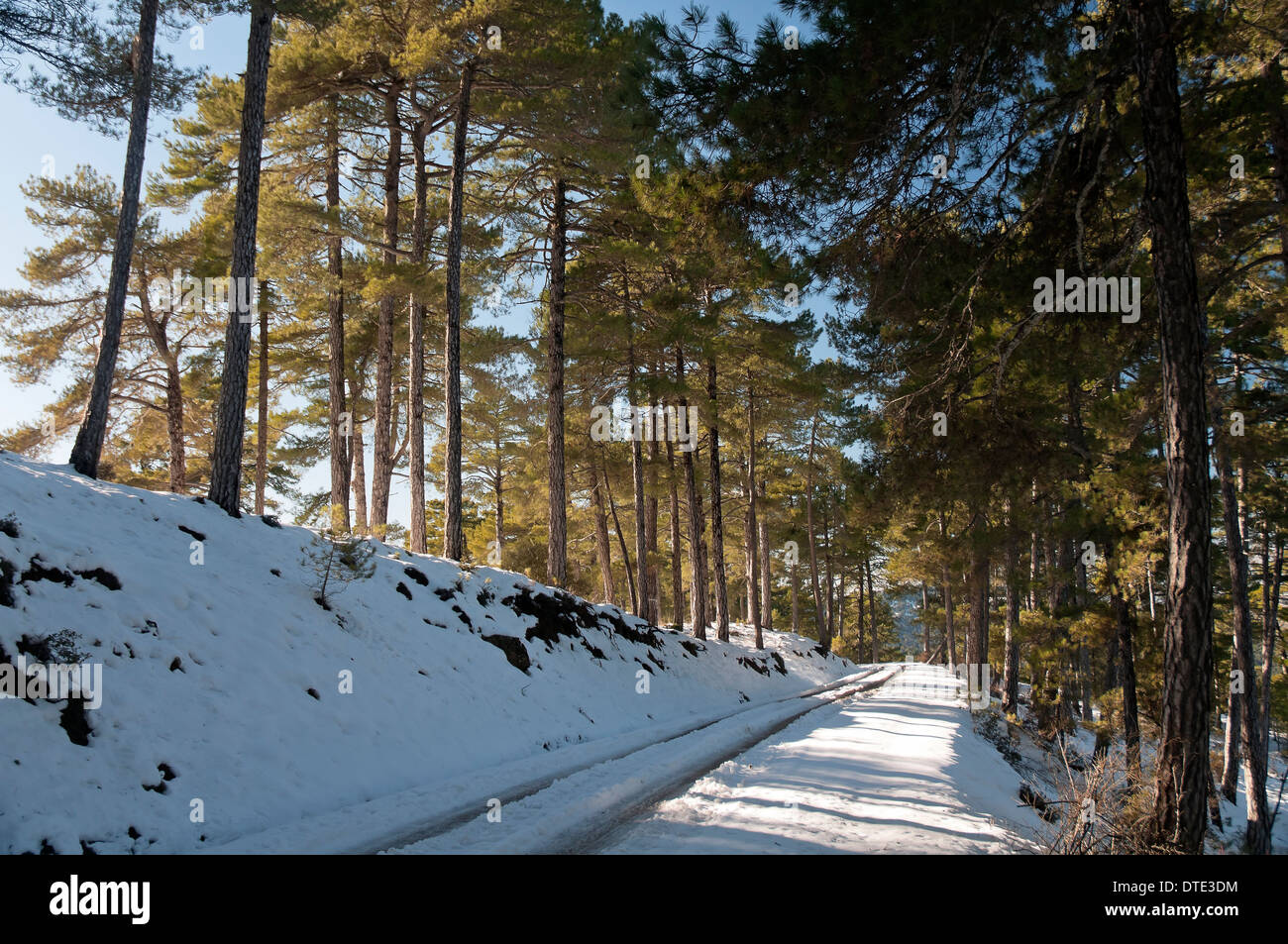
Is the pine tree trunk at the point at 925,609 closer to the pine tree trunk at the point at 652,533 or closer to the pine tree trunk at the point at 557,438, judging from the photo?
the pine tree trunk at the point at 652,533

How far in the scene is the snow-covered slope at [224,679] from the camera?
179 inches

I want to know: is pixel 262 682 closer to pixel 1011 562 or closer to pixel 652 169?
pixel 652 169

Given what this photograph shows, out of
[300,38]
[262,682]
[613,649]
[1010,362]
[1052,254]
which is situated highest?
[300,38]

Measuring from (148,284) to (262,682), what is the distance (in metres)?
17.8

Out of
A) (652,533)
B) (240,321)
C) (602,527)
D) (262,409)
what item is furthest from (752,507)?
(240,321)

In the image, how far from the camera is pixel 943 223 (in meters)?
7.87

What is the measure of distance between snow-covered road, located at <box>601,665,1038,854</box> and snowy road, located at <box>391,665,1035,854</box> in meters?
0.02

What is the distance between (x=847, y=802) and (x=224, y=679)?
6.12m

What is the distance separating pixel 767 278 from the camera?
25.8ft

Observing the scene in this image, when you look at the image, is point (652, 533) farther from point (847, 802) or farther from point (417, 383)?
point (847, 802)

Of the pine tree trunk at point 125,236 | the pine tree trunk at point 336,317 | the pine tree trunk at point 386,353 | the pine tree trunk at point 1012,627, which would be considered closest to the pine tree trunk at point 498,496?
the pine tree trunk at point 336,317

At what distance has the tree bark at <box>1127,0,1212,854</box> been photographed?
512 centimetres

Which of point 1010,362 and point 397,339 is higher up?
point 397,339

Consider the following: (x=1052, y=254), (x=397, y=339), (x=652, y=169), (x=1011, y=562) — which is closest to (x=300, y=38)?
(x=397, y=339)
